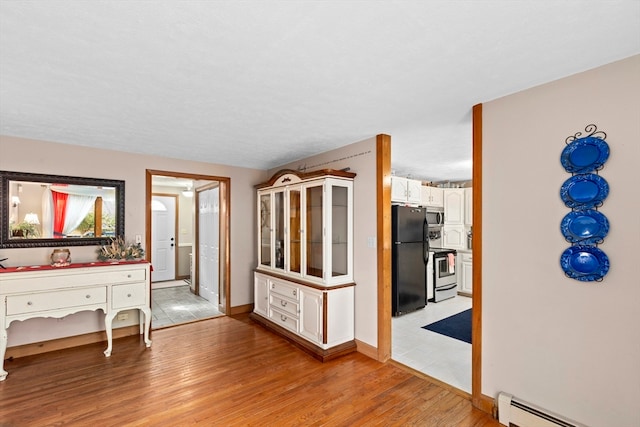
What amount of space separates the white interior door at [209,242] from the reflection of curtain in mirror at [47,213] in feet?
6.70

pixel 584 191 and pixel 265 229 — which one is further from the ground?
pixel 584 191

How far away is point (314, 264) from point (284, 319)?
87 cm

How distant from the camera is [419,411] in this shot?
2.30 metres

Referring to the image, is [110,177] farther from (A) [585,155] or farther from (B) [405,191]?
(A) [585,155]

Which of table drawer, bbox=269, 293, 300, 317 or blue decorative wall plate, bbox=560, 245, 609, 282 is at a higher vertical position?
blue decorative wall plate, bbox=560, 245, 609, 282

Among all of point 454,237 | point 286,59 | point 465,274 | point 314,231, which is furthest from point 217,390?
point 454,237

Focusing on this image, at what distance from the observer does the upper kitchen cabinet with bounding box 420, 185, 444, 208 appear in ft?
18.3

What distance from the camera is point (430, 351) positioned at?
3.35 metres

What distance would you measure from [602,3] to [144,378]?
393 centimetres

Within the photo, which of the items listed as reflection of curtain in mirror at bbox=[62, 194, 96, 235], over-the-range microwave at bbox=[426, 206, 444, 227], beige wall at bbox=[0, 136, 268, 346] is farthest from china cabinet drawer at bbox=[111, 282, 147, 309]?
over-the-range microwave at bbox=[426, 206, 444, 227]

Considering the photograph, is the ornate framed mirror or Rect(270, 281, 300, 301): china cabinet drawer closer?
the ornate framed mirror

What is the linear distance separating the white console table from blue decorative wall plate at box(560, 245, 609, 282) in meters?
3.85

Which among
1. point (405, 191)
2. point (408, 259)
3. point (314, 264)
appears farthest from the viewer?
point (405, 191)

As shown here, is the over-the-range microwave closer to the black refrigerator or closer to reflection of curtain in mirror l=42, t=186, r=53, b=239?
the black refrigerator
